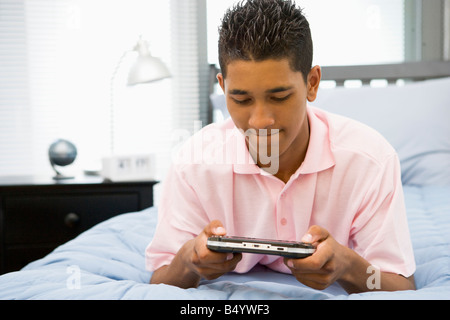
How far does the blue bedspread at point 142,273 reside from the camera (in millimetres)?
735

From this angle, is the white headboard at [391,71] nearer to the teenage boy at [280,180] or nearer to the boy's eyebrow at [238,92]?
the teenage boy at [280,180]

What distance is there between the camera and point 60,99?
7.73 ft

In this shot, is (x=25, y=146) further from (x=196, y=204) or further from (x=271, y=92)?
(x=271, y=92)

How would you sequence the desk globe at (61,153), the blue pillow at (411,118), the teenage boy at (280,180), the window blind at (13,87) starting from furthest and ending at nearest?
the window blind at (13,87), the desk globe at (61,153), the blue pillow at (411,118), the teenage boy at (280,180)

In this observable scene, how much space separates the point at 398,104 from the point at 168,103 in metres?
1.13

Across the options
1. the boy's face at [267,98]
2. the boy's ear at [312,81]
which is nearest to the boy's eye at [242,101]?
the boy's face at [267,98]

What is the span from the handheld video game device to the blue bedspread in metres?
0.08

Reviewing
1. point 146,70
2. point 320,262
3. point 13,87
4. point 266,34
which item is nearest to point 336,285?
point 320,262

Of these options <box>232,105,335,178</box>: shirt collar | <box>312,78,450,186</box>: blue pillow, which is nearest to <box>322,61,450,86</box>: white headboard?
<box>312,78,450,186</box>: blue pillow

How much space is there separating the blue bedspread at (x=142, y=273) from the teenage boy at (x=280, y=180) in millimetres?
43

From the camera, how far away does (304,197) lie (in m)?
0.90

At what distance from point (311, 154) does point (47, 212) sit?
120 cm

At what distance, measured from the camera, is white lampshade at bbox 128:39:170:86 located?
1.97 m
